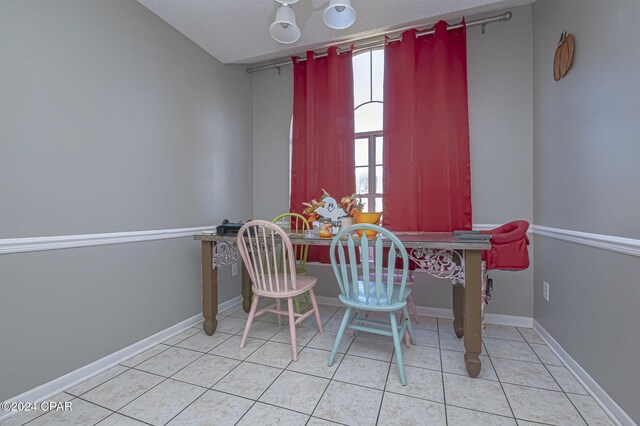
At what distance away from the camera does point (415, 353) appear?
6.15 ft

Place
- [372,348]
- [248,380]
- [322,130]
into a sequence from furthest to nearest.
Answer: [322,130], [372,348], [248,380]

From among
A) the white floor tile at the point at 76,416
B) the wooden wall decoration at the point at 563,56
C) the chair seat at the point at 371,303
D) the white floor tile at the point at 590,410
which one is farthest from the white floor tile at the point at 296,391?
the wooden wall decoration at the point at 563,56

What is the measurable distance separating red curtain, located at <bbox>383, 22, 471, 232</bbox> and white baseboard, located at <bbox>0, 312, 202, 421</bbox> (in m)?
2.11

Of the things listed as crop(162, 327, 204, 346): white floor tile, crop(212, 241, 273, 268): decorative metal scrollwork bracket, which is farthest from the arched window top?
crop(162, 327, 204, 346): white floor tile

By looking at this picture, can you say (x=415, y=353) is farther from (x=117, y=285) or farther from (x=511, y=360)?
(x=117, y=285)

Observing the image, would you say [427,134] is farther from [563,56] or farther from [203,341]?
[203,341]

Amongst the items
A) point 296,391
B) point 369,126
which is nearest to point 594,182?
point 369,126

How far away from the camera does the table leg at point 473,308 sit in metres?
1.57

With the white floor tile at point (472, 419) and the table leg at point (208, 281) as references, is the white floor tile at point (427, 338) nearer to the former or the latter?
the white floor tile at point (472, 419)

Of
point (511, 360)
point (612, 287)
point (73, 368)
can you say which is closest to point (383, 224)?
point (511, 360)

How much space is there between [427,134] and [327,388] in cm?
212

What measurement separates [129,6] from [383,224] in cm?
A: 260

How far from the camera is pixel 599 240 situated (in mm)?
1387

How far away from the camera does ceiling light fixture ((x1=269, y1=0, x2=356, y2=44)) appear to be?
5.77 ft
